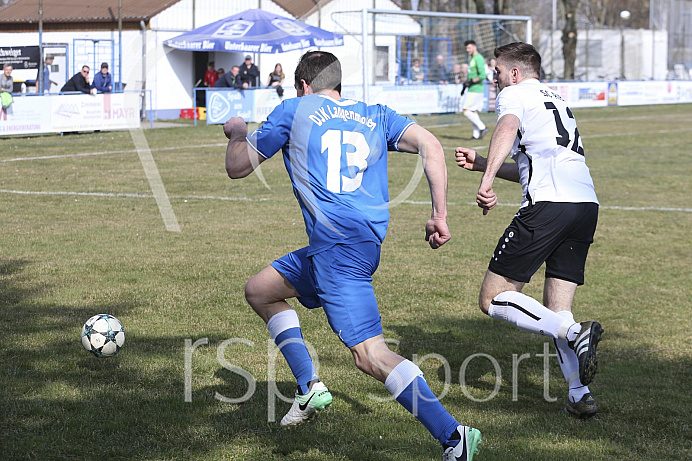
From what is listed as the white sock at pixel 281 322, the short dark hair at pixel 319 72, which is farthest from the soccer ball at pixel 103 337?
the short dark hair at pixel 319 72

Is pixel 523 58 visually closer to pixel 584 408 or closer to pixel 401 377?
pixel 584 408

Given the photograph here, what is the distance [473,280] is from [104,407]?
4216 mm

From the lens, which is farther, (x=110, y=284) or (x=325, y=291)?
(x=110, y=284)

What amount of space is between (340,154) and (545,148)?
1.40 metres

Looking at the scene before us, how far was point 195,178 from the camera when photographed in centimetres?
1494

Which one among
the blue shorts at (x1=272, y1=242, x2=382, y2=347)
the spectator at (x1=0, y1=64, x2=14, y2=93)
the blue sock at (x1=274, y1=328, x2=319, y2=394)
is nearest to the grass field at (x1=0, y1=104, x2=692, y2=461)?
the blue sock at (x1=274, y1=328, x2=319, y2=394)

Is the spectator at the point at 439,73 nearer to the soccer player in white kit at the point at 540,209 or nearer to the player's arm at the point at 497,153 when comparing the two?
the soccer player in white kit at the point at 540,209

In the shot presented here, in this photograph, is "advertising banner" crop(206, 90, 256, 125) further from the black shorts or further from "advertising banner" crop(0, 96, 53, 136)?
the black shorts

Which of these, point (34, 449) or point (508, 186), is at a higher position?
point (508, 186)

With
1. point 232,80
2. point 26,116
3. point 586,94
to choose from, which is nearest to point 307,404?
point 26,116

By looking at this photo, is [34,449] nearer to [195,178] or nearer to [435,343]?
[435,343]

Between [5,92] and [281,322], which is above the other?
[5,92]

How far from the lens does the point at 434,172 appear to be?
3.95 metres

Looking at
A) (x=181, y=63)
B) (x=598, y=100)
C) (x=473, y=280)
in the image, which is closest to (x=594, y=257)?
(x=473, y=280)
